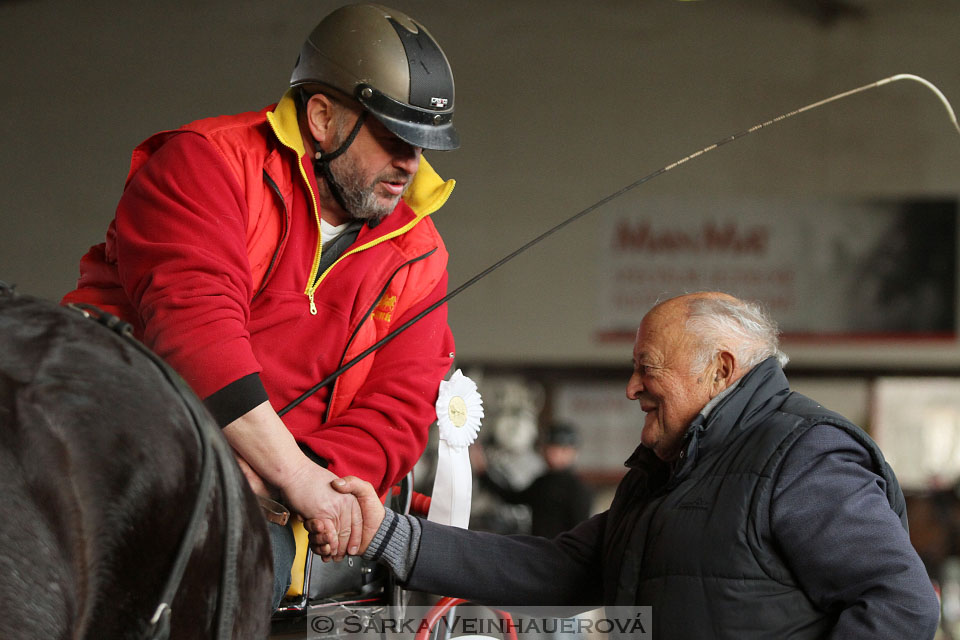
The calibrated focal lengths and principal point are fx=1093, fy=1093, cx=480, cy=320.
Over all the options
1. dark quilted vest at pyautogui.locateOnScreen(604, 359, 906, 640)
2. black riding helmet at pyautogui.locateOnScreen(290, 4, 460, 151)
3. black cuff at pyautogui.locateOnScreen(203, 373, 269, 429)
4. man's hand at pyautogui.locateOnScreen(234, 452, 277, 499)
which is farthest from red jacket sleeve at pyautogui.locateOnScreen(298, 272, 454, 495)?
dark quilted vest at pyautogui.locateOnScreen(604, 359, 906, 640)

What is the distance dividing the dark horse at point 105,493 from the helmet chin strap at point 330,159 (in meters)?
0.89

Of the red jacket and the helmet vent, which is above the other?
the helmet vent

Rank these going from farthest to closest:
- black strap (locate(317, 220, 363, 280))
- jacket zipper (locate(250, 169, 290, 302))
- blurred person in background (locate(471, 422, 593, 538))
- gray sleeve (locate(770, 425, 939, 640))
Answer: blurred person in background (locate(471, 422, 593, 538))
black strap (locate(317, 220, 363, 280))
jacket zipper (locate(250, 169, 290, 302))
gray sleeve (locate(770, 425, 939, 640))

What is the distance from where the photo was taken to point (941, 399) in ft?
29.5

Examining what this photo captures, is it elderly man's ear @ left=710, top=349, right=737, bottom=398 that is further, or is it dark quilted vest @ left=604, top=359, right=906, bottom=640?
elderly man's ear @ left=710, top=349, right=737, bottom=398

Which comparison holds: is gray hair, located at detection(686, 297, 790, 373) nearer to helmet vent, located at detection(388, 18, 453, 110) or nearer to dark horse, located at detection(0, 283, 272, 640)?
helmet vent, located at detection(388, 18, 453, 110)

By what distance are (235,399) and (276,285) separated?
1.02ft

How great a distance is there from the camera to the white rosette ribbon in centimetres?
227

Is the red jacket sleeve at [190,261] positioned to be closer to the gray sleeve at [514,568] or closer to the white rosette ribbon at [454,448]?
the white rosette ribbon at [454,448]

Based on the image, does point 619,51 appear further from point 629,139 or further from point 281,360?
point 281,360

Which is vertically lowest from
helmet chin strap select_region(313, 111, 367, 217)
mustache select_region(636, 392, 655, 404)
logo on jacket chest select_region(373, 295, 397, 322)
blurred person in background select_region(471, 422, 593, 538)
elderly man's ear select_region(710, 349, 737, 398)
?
blurred person in background select_region(471, 422, 593, 538)

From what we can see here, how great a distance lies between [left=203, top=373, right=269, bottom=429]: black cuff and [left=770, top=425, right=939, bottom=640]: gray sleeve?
0.89 metres

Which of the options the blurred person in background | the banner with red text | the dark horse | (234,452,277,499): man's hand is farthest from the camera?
the banner with red text

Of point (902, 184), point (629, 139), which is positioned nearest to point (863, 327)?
point (902, 184)
